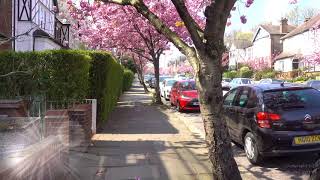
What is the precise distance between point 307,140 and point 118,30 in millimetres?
16818

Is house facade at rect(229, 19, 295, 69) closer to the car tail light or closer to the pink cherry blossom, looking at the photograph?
the pink cherry blossom

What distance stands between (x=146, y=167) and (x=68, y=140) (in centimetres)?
174

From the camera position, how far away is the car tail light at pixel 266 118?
8.84m

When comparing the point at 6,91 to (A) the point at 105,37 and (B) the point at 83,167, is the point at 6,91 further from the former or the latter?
(A) the point at 105,37

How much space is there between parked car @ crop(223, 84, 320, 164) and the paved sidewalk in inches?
41.3

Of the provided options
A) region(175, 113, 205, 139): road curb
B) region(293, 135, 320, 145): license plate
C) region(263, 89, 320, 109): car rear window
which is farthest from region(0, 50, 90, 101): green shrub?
region(293, 135, 320, 145): license plate

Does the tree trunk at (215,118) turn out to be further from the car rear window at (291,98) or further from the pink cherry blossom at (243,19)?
the pink cherry blossom at (243,19)

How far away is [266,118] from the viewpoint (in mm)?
8906

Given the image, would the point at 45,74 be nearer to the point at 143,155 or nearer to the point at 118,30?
the point at 143,155

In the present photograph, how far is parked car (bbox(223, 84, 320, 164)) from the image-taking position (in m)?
8.71

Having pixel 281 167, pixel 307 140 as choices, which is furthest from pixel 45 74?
pixel 307 140

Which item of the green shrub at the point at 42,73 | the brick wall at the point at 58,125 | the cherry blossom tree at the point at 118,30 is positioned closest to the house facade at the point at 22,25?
the cherry blossom tree at the point at 118,30

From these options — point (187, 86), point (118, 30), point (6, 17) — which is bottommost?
point (187, 86)

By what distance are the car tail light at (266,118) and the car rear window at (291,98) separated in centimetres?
19
